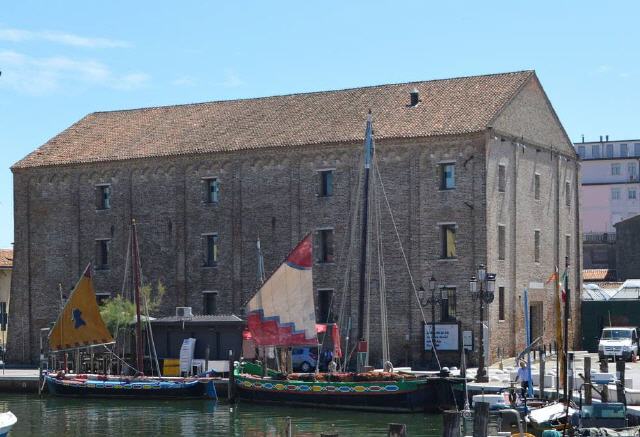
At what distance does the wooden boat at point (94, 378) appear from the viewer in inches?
1858

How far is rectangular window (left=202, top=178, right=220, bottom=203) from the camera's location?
60.1 m

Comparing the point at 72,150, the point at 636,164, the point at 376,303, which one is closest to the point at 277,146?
the point at 376,303

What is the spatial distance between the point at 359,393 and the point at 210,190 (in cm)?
2088

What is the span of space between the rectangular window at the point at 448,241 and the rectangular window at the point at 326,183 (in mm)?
5452

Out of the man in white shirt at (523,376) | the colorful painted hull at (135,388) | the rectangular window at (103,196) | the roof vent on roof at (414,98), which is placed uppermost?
the roof vent on roof at (414,98)

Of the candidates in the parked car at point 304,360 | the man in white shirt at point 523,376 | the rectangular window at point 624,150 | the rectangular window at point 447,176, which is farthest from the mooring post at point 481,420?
the rectangular window at point 624,150

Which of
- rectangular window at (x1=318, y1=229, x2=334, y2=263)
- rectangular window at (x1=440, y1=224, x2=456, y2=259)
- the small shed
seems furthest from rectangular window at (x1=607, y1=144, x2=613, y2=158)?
the small shed

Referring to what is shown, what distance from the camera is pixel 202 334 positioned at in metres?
54.3

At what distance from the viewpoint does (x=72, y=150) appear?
64688 millimetres

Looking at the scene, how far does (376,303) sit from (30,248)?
19013mm

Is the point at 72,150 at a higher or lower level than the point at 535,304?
higher

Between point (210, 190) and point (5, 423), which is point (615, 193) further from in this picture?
point (5, 423)

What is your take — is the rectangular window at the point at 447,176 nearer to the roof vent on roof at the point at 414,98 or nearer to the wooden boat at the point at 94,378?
the roof vent on roof at the point at 414,98

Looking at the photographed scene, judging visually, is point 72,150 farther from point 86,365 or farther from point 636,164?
point 636,164
